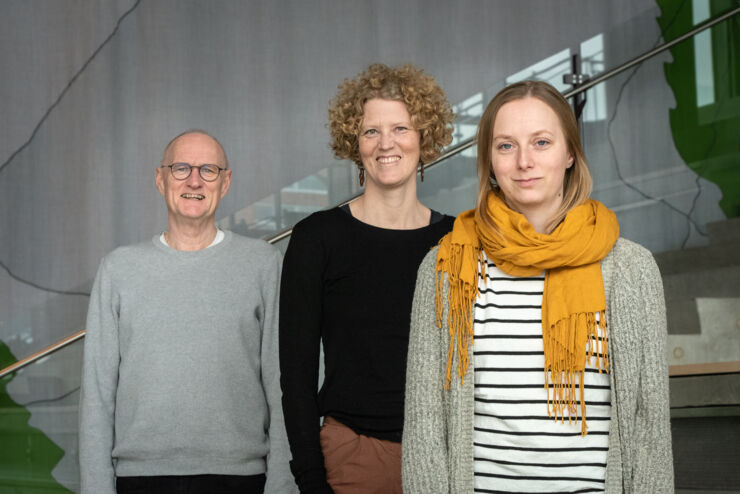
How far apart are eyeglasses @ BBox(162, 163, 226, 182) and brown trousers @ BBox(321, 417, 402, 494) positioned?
73 centimetres

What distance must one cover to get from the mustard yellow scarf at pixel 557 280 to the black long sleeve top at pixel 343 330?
0.29m

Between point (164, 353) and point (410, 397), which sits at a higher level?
point (164, 353)

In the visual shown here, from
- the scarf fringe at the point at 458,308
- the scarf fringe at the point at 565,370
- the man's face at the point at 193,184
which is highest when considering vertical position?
the man's face at the point at 193,184

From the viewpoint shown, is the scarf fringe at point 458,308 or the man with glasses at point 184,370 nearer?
the scarf fringe at point 458,308

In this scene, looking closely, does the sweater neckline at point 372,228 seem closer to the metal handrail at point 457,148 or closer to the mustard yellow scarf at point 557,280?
the mustard yellow scarf at point 557,280

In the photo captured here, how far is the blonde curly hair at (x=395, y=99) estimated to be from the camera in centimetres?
172

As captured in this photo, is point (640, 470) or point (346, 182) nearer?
point (640, 470)

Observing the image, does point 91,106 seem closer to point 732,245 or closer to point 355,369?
point 355,369

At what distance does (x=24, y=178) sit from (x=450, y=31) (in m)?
2.01

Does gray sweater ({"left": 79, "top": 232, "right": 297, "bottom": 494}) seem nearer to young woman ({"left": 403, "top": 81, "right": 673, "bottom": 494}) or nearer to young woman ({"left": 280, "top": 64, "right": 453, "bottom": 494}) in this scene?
young woman ({"left": 280, "top": 64, "right": 453, "bottom": 494})

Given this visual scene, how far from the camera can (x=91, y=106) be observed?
3.30m

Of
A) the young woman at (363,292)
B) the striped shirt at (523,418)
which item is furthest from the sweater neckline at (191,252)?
the striped shirt at (523,418)

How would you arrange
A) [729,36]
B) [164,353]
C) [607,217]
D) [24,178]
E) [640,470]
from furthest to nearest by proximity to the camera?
[729,36] → [24,178] → [164,353] → [607,217] → [640,470]

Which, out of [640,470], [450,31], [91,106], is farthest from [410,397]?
[450,31]
